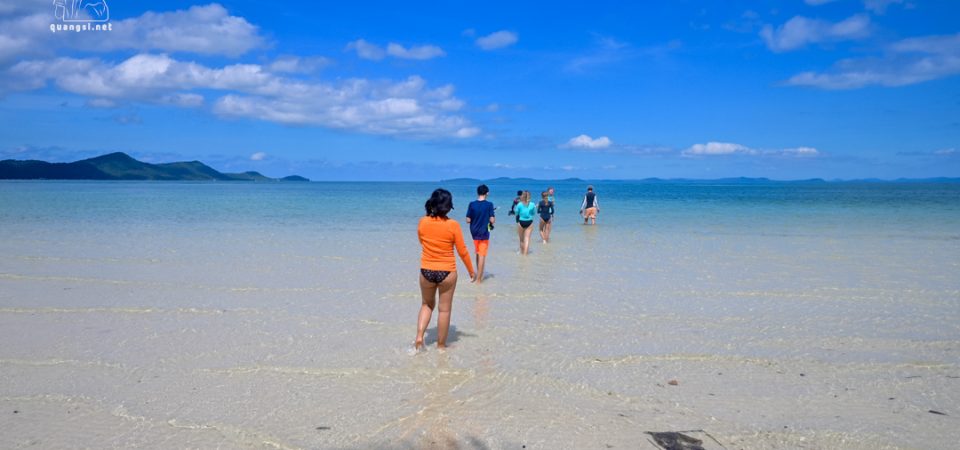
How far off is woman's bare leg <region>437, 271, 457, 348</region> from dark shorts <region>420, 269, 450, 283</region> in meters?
0.04

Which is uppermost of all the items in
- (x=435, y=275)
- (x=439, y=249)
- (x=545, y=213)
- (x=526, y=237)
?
(x=545, y=213)

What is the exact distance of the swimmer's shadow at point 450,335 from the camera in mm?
7355

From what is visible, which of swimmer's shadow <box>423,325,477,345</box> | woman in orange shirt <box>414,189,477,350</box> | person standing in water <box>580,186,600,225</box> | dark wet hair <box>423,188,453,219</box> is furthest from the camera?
person standing in water <box>580,186,600,225</box>

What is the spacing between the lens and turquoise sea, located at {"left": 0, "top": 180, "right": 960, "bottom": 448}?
489 cm

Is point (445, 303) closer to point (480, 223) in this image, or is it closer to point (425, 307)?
point (425, 307)

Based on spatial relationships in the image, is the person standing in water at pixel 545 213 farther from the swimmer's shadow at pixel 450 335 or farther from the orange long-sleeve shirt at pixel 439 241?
the orange long-sleeve shirt at pixel 439 241

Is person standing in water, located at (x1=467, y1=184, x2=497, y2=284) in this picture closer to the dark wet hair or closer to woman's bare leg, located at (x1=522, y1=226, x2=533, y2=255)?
woman's bare leg, located at (x1=522, y1=226, x2=533, y2=255)

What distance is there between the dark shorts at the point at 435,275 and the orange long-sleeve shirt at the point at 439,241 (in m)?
0.04

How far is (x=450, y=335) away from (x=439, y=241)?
1711 mm

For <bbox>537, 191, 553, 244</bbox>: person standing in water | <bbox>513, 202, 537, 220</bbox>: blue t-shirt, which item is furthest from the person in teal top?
<bbox>537, 191, 553, 244</bbox>: person standing in water

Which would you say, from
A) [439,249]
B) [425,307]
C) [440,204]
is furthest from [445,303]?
[440,204]

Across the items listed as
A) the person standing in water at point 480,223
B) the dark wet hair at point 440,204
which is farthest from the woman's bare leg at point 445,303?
the person standing in water at point 480,223

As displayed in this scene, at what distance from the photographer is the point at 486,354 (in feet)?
22.5

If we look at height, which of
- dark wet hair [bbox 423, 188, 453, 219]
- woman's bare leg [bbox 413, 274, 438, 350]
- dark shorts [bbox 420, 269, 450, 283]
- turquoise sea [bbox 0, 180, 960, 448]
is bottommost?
turquoise sea [bbox 0, 180, 960, 448]
